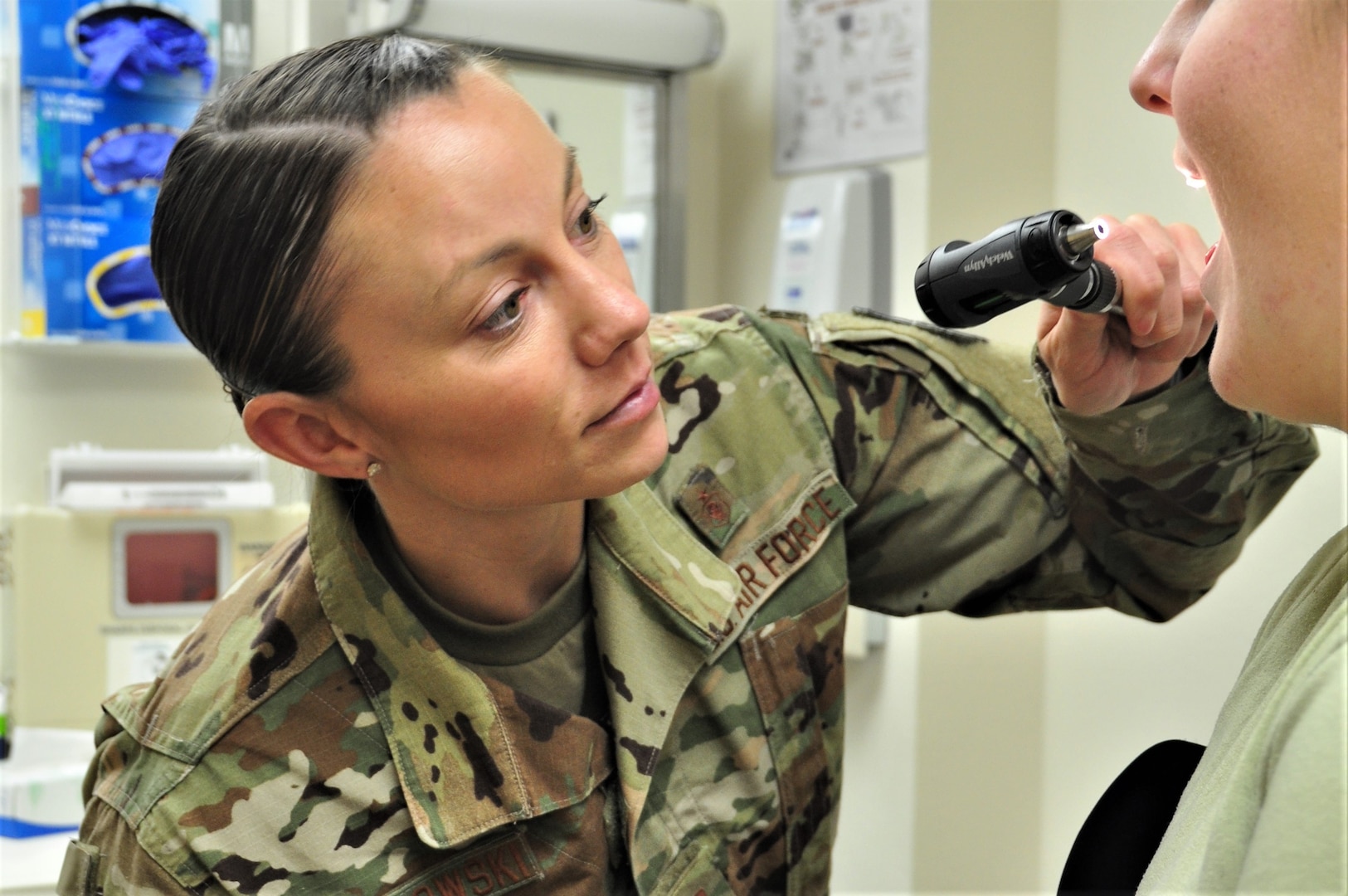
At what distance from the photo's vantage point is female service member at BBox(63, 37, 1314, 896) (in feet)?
2.68

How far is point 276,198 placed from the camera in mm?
821

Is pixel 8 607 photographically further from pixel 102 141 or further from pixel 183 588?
pixel 102 141

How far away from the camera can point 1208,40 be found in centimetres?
54

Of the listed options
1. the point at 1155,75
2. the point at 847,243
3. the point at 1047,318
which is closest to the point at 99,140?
the point at 847,243

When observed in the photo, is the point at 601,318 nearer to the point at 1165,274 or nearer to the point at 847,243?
the point at 1165,274

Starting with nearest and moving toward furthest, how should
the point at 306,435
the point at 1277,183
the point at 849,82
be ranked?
the point at 1277,183, the point at 306,435, the point at 849,82

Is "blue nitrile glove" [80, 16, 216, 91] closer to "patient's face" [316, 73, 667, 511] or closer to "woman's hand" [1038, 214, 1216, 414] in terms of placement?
"patient's face" [316, 73, 667, 511]

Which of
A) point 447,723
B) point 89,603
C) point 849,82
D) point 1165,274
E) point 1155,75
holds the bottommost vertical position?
point 89,603

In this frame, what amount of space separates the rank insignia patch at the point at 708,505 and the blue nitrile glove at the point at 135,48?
3.95ft

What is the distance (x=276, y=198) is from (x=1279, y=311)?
597mm

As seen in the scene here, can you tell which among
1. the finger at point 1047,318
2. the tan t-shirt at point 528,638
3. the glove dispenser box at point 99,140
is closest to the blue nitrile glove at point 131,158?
the glove dispenser box at point 99,140

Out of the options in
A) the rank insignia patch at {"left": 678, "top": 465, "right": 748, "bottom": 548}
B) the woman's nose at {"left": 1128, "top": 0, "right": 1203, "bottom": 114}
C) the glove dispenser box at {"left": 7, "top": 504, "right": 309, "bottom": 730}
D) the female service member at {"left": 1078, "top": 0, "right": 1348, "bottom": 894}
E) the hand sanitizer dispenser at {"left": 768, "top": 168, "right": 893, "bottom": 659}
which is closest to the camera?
the female service member at {"left": 1078, "top": 0, "right": 1348, "bottom": 894}

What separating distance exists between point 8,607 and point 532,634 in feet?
Answer: 3.51

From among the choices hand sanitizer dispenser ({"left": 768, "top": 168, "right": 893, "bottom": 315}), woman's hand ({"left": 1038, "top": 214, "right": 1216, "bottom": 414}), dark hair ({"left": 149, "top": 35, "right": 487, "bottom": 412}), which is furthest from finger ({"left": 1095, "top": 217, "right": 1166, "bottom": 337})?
hand sanitizer dispenser ({"left": 768, "top": 168, "right": 893, "bottom": 315})
